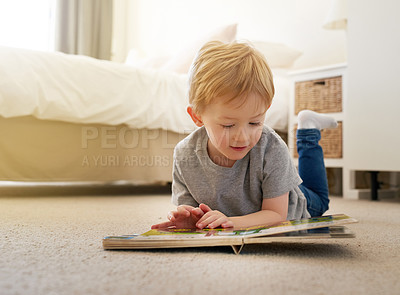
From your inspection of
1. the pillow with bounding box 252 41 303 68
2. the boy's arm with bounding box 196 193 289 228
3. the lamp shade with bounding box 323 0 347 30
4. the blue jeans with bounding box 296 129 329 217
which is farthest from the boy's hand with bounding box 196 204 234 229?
the pillow with bounding box 252 41 303 68

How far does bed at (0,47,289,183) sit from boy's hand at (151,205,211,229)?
3.30 feet

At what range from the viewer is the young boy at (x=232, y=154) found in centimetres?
80

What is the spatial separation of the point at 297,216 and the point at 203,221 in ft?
1.18

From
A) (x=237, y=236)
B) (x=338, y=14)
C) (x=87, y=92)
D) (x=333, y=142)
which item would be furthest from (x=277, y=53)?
(x=237, y=236)

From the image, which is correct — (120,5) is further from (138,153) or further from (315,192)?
(315,192)

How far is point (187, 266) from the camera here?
2.00 ft

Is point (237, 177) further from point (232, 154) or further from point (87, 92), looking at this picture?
point (87, 92)

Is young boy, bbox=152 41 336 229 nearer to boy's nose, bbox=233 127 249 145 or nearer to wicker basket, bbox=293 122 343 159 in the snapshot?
boy's nose, bbox=233 127 249 145

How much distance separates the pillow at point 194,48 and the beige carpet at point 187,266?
1.48 meters

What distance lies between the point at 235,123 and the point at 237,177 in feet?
0.53

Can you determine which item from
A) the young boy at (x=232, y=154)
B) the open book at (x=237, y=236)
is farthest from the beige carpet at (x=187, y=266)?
the young boy at (x=232, y=154)

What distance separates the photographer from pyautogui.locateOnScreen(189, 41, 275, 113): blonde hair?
80cm

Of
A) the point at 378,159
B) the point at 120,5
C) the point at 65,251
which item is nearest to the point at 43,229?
the point at 65,251

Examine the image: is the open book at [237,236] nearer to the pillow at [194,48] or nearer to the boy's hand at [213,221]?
the boy's hand at [213,221]
